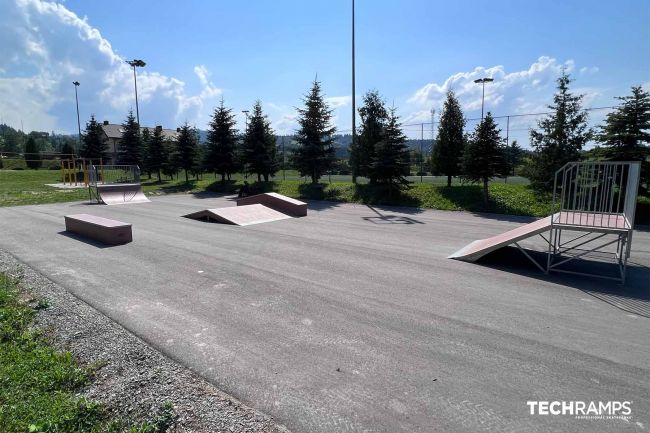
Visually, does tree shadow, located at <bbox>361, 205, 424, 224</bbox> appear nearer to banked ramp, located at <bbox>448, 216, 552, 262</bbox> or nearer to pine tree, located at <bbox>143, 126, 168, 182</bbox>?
banked ramp, located at <bbox>448, 216, 552, 262</bbox>

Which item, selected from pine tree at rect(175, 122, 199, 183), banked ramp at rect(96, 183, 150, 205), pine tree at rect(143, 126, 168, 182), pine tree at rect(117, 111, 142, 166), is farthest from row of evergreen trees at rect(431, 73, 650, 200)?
pine tree at rect(117, 111, 142, 166)

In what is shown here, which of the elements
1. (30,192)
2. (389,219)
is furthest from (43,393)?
(30,192)

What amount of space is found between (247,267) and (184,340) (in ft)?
10.4

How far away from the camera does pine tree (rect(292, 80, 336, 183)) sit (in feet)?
74.9

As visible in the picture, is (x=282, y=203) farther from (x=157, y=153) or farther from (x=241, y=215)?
(x=157, y=153)

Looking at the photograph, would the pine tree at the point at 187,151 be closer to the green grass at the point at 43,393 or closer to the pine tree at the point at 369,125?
the pine tree at the point at 369,125

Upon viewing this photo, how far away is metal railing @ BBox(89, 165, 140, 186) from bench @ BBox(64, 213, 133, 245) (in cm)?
1251

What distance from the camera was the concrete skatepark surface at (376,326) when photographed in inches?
126

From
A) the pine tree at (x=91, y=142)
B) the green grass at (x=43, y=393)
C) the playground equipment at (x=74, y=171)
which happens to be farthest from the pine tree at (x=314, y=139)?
the pine tree at (x=91, y=142)

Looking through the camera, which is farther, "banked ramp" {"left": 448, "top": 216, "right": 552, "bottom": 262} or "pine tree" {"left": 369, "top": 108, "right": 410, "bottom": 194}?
"pine tree" {"left": 369, "top": 108, "right": 410, "bottom": 194}

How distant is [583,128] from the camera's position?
1476 cm

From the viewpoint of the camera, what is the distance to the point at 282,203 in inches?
621

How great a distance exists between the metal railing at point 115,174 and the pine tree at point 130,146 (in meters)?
6.22

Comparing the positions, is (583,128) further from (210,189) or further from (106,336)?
(210,189)
